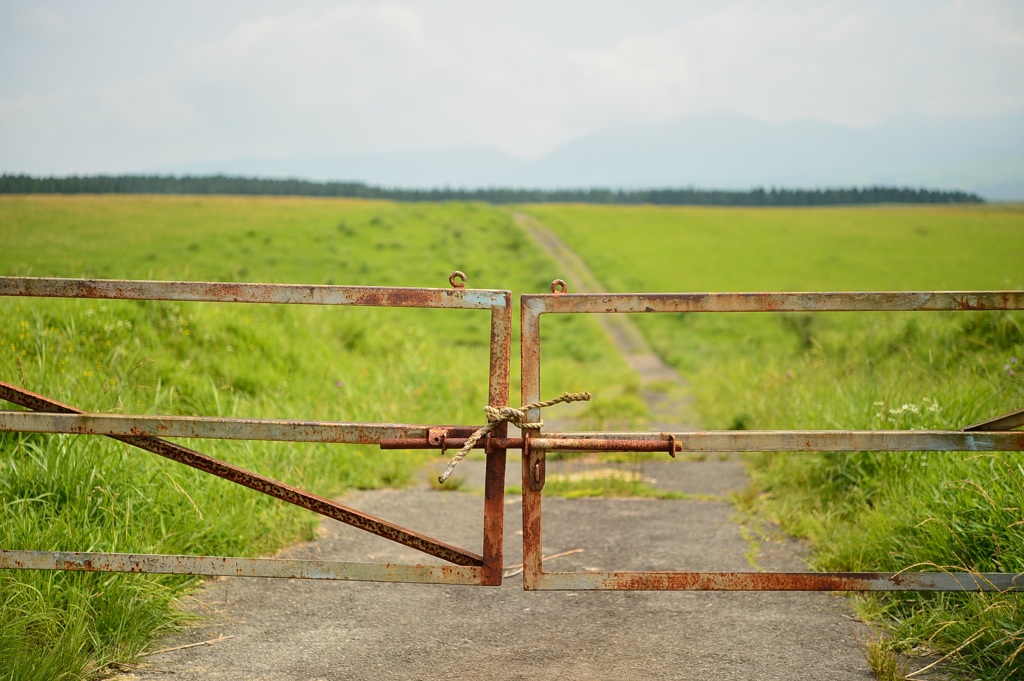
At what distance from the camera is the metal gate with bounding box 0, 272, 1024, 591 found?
2891 mm

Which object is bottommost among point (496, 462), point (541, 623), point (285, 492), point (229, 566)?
point (541, 623)

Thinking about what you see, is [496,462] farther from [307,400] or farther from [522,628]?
[307,400]

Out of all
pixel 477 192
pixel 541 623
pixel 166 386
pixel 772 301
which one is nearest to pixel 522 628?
A: pixel 541 623

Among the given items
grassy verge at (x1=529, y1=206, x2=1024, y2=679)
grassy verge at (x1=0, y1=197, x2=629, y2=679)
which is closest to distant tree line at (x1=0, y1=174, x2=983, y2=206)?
grassy verge at (x1=0, y1=197, x2=629, y2=679)

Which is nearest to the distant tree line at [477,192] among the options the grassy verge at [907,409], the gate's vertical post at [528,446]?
the grassy verge at [907,409]

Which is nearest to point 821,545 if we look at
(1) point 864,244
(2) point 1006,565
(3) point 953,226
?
(2) point 1006,565

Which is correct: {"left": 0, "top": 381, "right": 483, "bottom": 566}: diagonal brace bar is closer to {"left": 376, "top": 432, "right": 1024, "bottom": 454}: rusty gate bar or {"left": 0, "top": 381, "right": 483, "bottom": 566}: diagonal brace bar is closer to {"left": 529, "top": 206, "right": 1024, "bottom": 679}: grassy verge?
{"left": 376, "top": 432, "right": 1024, "bottom": 454}: rusty gate bar

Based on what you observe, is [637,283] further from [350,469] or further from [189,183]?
[350,469]

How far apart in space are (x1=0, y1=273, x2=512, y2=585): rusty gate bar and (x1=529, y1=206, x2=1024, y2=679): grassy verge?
1.89 metres

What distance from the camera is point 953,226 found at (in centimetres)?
2067

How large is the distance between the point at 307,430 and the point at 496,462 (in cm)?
70

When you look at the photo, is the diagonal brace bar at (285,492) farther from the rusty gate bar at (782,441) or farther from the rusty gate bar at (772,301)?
the rusty gate bar at (772,301)

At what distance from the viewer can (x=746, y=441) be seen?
2869 mm

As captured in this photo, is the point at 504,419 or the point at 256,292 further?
the point at 256,292
